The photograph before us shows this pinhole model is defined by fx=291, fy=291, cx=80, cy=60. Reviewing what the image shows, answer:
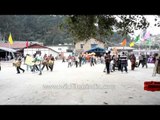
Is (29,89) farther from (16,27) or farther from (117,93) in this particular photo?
(16,27)

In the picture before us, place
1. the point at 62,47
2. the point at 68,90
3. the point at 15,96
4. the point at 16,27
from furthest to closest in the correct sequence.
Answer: the point at 16,27 < the point at 62,47 < the point at 68,90 < the point at 15,96

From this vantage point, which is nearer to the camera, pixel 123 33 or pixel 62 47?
pixel 123 33

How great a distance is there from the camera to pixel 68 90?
13.5m

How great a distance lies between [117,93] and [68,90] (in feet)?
7.61

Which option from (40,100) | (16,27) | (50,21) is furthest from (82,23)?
(50,21)

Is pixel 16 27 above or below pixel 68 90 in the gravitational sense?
above

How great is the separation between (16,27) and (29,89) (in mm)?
78467

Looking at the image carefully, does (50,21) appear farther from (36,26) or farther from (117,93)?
(117,93)
